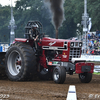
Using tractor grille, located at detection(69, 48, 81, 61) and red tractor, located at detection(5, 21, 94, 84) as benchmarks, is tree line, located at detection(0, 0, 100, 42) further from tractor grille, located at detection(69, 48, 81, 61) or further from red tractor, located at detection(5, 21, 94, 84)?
tractor grille, located at detection(69, 48, 81, 61)

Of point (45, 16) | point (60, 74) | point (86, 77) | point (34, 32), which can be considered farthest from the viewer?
point (45, 16)

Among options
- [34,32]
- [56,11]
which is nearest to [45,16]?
[56,11]

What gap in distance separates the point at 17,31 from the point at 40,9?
754 centimetres

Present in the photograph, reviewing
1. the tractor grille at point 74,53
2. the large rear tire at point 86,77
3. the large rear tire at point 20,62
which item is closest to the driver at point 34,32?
the large rear tire at point 20,62

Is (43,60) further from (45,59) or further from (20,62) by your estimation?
(20,62)

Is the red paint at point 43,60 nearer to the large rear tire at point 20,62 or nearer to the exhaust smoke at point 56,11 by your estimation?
the large rear tire at point 20,62

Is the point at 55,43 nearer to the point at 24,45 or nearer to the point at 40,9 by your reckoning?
the point at 24,45

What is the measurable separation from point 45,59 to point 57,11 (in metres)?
2.66

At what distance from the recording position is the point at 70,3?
2400 inches

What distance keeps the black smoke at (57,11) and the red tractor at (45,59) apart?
3.76 feet

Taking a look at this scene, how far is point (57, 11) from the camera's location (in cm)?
1288

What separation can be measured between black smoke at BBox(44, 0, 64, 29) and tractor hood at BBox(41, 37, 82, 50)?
1.41 m

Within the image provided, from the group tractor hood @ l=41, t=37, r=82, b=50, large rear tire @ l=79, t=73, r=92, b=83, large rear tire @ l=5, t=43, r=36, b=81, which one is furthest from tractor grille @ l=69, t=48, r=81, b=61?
large rear tire @ l=5, t=43, r=36, b=81

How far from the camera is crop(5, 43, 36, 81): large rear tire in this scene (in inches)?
419
